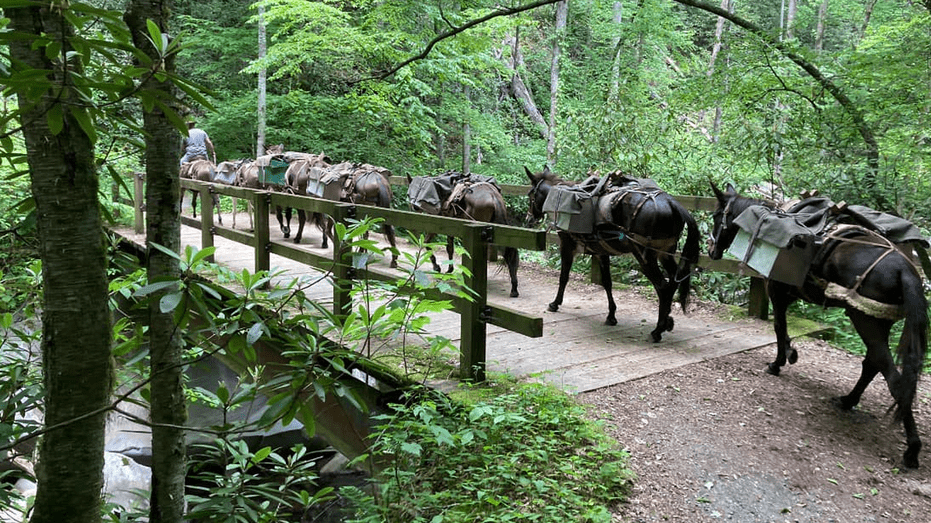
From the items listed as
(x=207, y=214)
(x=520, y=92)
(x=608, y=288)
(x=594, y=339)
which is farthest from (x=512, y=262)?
(x=520, y=92)

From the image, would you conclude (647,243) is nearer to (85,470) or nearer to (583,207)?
(583,207)

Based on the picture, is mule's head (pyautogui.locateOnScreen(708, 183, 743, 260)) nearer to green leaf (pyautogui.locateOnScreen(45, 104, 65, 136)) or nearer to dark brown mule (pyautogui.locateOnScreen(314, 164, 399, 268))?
dark brown mule (pyautogui.locateOnScreen(314, 164, 399, 268))

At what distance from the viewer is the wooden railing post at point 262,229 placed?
6.87 m

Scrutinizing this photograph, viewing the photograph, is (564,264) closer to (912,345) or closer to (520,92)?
(912,345)

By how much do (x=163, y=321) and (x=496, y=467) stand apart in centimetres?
228

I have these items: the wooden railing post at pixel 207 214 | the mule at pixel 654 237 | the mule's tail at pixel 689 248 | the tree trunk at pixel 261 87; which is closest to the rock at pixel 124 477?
the wooden railing post at pixel 207 214

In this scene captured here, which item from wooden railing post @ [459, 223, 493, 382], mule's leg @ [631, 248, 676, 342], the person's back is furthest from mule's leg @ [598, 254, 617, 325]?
the person's back

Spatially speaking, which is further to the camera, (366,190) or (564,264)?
(366,190)

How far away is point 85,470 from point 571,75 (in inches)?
1049

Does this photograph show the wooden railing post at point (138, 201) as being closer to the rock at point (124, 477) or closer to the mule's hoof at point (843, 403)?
the rock at point (124, 477)

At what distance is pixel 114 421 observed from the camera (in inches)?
330

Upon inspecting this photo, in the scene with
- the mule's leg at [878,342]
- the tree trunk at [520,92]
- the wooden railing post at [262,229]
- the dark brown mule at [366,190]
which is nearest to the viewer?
the mule's leg at [878,342]

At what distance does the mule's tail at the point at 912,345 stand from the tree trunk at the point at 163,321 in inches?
172

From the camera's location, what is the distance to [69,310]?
1.39m
